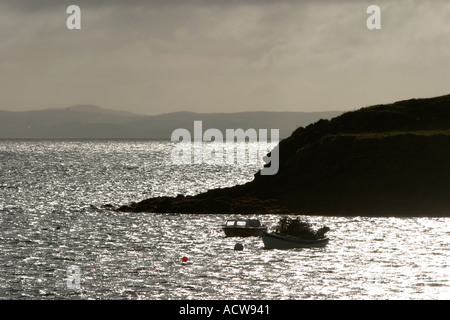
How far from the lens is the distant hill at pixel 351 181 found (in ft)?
342

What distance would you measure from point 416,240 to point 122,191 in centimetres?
9219

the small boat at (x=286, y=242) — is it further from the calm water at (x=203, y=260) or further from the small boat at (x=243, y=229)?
the small boat at (x=243, y=229)

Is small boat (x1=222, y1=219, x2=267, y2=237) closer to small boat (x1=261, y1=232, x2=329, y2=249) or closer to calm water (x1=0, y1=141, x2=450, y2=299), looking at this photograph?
calm water (x1=0, y1=141, x2=450, y2=299)

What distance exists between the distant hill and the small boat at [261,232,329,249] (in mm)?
27969

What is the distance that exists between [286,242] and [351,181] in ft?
117

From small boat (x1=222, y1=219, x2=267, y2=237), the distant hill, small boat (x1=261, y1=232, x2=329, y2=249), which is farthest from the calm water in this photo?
the distant hill

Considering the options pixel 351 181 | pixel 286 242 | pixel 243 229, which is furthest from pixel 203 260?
pixel 351 181

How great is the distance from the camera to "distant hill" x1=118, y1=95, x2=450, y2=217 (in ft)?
342

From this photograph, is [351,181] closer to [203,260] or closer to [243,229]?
[243,229]

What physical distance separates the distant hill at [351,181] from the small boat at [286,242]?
27969 millimetres

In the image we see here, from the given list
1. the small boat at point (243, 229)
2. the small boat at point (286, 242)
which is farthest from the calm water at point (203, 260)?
the small boat at point (243, 229)
